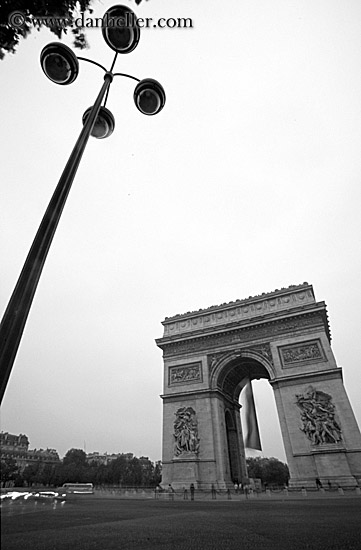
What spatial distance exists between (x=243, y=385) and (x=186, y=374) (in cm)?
667

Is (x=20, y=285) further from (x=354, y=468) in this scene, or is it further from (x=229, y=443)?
(x=229, y=443)

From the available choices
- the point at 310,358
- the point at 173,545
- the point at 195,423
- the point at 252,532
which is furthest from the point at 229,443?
the point at 173,545

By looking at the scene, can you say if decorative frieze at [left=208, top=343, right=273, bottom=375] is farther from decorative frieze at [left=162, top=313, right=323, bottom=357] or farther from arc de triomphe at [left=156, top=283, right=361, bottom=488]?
decorative frieze at [left=162, top=313, right=323, bottom=357]

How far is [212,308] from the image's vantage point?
1136 inches

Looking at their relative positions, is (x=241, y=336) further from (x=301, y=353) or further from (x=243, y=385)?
(x=243, y=385)

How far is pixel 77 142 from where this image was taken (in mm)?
3396

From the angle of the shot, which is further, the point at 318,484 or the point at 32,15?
the point at 318,484

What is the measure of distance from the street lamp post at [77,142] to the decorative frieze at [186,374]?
76.3 feet

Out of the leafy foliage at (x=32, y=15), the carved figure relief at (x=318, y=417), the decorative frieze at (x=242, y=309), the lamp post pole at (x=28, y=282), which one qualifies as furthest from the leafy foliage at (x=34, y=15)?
the decorative frieze at (x=242, y=309)

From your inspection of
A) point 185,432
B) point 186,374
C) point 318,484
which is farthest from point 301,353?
point 185,432

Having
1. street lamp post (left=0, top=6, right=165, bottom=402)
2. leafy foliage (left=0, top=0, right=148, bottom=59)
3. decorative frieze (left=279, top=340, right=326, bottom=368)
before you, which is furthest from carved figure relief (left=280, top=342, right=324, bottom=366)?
leafy foliage (left=0, top=0, right=148, bottom=59)

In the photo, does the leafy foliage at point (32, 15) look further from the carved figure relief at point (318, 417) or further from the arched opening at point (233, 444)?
the arched opening at point (233, 444)

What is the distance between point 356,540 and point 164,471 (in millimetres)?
21600

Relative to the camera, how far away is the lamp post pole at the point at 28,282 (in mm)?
2020
